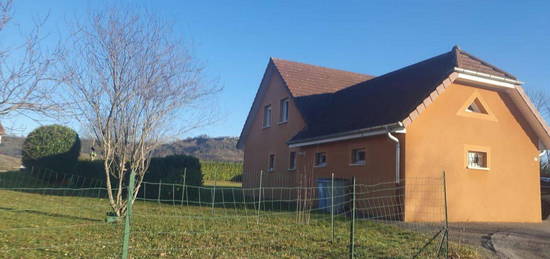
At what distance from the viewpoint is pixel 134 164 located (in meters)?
10.6

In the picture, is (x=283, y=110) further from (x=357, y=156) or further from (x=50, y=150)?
(x=50, y=150)

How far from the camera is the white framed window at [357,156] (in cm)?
1381

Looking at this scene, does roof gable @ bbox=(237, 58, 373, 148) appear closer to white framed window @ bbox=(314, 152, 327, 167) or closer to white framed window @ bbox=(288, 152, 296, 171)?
white framed window @ bbox=(314, 152, 327, 167)

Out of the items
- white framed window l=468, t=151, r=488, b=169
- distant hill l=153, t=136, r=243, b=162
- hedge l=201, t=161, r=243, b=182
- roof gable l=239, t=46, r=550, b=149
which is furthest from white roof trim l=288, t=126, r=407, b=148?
distant hill l=153, t=136, r=243, b=162

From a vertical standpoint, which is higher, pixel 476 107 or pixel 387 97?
pixel 387 97

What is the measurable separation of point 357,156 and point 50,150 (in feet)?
57.5

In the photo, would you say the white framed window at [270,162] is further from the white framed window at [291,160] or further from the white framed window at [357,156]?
the white framed window at [357,156]

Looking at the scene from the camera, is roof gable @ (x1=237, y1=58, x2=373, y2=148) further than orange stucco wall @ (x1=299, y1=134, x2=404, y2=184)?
Yes

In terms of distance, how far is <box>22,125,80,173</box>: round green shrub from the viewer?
74.8 feet

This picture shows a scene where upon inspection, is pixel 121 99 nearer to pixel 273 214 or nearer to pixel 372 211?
pixel 273 214

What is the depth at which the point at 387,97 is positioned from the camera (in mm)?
14602

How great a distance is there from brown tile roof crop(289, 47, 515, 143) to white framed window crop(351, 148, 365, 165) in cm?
77

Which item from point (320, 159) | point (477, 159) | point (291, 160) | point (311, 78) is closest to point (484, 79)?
point (477, 159)

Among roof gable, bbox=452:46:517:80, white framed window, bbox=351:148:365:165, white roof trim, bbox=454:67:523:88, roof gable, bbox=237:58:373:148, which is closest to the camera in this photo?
white roof trim, bbox=454:67:523:88
